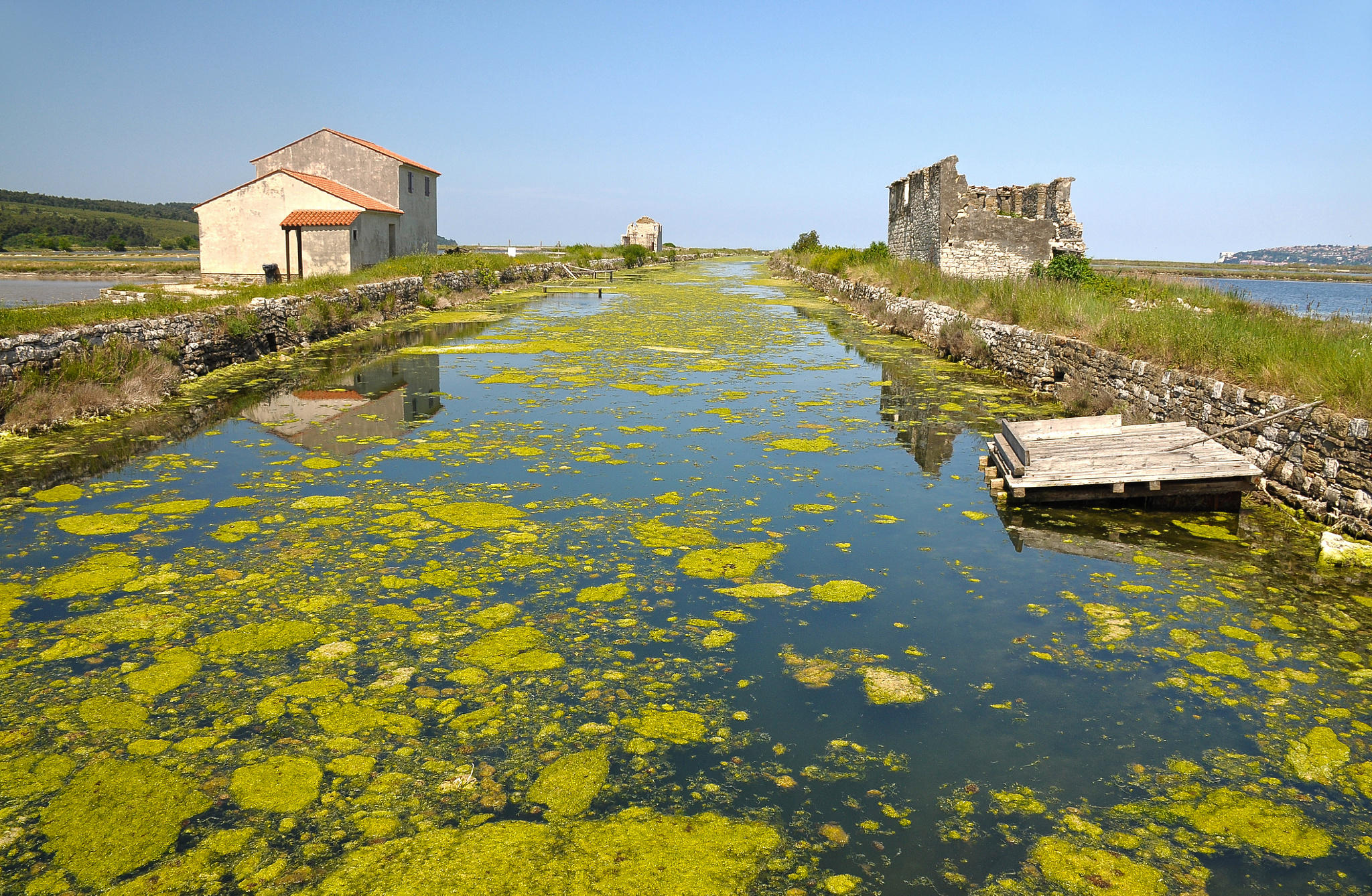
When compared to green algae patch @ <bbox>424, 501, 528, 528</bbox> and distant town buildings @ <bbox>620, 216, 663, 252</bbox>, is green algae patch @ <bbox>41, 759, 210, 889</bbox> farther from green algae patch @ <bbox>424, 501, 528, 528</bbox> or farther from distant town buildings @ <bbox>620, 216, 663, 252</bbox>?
distant town buildings @ <bbox>620, 216, 663, 252</bbox>

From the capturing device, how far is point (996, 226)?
23.6 m

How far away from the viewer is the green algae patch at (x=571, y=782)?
360 centimetres

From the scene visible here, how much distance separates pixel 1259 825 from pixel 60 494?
8.97 meters

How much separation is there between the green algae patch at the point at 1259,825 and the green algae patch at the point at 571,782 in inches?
98.8

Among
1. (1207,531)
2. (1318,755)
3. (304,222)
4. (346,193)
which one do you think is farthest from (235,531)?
(346,193)

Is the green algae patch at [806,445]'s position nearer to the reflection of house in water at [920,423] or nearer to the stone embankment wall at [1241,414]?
the reflection of house in water at [920,423]

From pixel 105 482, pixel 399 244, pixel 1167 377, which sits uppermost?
pixel 399 244

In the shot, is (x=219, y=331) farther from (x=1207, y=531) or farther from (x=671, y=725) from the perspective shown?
(x=1207, y=531)

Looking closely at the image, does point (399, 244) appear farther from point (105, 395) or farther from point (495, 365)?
point (105, 395)

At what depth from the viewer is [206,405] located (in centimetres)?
1163

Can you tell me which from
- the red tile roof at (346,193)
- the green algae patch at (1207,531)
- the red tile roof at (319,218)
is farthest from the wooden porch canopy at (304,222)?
the green algae patch at (1207,531)

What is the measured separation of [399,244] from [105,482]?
29.3 metres

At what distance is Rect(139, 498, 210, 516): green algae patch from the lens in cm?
722

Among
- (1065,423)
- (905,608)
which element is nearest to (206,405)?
(905,608)
